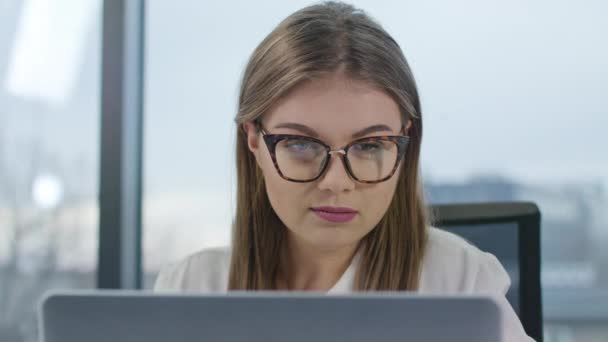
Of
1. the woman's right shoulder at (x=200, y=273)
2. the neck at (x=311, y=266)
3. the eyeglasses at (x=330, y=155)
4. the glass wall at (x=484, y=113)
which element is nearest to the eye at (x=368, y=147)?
the eyeglasses at (x=330, y=155)

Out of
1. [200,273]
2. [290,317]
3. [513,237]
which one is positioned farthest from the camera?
[513,237]

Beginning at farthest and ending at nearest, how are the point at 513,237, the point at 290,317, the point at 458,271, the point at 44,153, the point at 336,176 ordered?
the point at 44,153
the point at 513,237
the point at 458,271
the point at 336,176
the point at 290,317

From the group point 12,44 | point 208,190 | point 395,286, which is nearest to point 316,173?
point 395,286

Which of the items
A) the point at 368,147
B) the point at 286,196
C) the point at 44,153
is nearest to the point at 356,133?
the point at 368,147

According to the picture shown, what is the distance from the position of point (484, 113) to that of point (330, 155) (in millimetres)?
1399

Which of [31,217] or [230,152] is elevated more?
[230,152]

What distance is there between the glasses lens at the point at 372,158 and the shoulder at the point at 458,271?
22 centimetres

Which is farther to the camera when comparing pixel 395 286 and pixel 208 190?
pixel 208 190

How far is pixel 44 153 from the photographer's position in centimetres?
229

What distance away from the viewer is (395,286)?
1024 millimetres

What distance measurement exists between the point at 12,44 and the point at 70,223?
621mm

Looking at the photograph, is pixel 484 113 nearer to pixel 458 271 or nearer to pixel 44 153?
pixel 458 271

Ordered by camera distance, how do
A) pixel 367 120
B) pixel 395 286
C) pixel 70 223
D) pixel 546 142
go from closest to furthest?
pixel 367 120
pixel 395 286
pixel 546 142
pixel 70 223

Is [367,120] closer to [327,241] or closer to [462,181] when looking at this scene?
[327,241]
